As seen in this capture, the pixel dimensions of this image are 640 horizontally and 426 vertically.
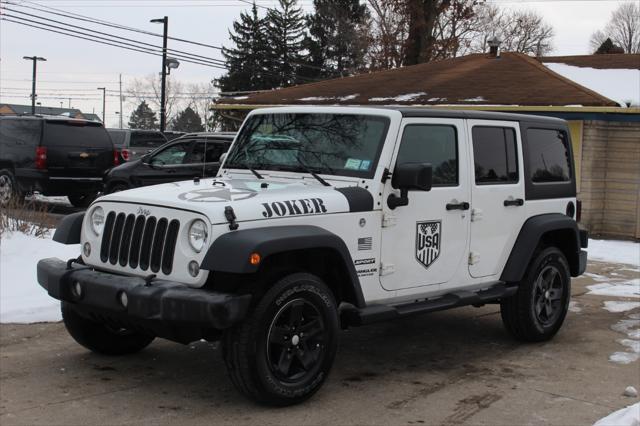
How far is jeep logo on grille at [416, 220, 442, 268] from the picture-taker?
5855mm

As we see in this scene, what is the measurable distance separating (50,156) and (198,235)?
11.5 m

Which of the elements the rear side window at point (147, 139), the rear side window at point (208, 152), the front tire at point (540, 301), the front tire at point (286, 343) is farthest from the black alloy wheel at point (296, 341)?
the rear side window at point (147, 139)

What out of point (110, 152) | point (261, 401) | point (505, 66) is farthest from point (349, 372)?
point (505, 66)


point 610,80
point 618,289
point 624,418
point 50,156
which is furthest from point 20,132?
point 624,418

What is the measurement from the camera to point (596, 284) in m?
10.3

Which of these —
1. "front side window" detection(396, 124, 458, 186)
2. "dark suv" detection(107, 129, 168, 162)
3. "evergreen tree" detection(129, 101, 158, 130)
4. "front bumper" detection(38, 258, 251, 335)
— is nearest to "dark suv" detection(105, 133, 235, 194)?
"front side window" detection(396, 124, 458, 186)

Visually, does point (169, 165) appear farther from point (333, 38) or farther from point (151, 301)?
point (333, 38)

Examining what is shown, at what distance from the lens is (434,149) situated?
6.12 meters

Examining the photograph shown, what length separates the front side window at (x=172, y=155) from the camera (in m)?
14.6

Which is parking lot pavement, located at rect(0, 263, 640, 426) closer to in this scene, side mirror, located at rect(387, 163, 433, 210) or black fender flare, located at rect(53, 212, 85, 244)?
black fender flare, located at rect(53, 212, 85, 244)

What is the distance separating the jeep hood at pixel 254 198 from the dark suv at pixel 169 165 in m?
8.48

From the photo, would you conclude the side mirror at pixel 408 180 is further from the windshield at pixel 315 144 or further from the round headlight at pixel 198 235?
the round headlight at pixel 198 235

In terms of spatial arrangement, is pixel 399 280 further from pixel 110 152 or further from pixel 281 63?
pixel 281 63

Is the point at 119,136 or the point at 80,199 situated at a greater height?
the point at 119,136
